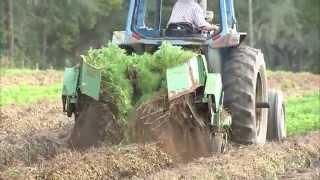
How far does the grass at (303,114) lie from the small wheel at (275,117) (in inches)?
61.1

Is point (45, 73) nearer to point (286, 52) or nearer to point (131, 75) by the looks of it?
point (131, 75)

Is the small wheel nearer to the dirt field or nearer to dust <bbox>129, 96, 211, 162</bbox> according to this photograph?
the dirt field

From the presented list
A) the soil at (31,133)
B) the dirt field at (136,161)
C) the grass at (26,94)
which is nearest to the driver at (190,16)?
the dirt field at (136,161)

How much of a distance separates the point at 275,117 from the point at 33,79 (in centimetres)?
1248

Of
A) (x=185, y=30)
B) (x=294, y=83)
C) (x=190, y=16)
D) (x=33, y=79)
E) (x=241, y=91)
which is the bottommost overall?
(x=294, y=83)

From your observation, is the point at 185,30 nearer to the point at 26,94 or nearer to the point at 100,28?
the point at 26,94

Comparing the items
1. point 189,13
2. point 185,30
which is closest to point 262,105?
point 185,30

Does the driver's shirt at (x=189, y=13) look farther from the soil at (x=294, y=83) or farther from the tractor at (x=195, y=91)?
the soil at (x=294, y=83)

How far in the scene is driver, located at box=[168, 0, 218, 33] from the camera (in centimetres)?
971

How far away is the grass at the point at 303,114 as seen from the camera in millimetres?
14262

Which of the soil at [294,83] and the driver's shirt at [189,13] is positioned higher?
the driver's shirt at [189,13]

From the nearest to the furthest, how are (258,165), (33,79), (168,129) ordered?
(258,165)
(168,129)
(33,79)

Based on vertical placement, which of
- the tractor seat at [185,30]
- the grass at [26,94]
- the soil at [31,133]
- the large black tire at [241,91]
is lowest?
the grass at [26,94]

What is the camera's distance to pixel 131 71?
341 inches
